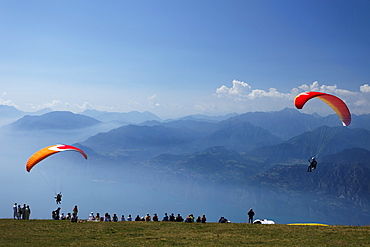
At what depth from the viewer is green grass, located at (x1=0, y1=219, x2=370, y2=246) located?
2103cm

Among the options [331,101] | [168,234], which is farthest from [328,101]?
[168,234]

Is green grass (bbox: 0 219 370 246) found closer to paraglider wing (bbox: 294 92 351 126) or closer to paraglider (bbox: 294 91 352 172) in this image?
paraglider (bbox: 294 91 352 172)

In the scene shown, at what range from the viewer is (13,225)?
2598 cm

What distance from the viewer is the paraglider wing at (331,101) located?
31.6 m

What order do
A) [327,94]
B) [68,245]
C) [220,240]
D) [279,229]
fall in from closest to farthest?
[68,245], [220,240], [279,229], [327,94]

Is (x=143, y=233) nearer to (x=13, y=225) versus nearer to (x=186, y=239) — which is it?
(x=186, y=239)

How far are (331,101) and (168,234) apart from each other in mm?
23151

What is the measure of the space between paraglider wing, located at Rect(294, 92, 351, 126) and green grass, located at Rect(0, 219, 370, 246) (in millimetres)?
11804

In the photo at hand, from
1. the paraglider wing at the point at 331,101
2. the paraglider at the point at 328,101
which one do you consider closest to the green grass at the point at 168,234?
the paraglider at the point at 328,101

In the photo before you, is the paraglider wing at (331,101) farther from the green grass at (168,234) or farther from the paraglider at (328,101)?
the green grass at (168,234)

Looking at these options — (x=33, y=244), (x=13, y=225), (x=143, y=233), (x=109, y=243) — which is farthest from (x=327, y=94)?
(x=13, y=225)

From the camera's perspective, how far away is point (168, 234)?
78.7 feet

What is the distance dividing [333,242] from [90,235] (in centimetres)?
1874

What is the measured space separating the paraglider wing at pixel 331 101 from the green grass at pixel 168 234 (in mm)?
Answer: 11804
